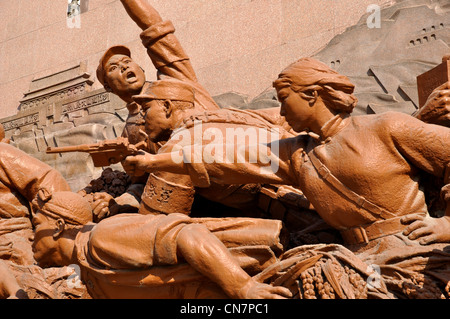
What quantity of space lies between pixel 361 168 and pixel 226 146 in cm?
90

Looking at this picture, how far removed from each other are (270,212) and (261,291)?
125 centimetres

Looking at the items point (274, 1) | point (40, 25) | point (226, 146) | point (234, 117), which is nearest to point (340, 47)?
point (274, 1)

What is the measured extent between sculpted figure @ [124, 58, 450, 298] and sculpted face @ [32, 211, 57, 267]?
2.51 ft

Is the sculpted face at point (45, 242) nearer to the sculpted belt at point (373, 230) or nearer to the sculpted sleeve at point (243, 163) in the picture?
the sculpted sleeve at point (243, 163)

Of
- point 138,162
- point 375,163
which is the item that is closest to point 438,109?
point 375,163

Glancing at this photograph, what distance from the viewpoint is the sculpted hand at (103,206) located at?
4.59 meters

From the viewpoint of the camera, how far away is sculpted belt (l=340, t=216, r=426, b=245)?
349cm

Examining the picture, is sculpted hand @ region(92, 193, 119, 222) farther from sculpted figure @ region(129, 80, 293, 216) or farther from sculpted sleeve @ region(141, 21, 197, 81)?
sculpted sleeve @ region(141, 21, 197, 81)

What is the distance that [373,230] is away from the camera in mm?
3545

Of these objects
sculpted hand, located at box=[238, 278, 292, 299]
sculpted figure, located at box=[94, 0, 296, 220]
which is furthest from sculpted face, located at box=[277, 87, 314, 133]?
sculpted hand, located at box=[238, 278, 292, 299]

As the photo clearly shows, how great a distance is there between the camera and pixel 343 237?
3771 mm

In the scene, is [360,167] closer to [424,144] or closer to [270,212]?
[424,144]
